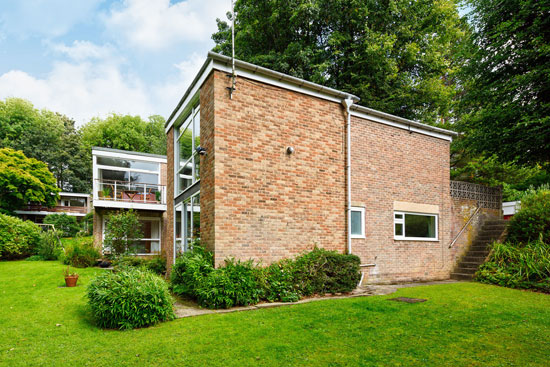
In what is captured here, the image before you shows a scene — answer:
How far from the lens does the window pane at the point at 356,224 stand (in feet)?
31.8

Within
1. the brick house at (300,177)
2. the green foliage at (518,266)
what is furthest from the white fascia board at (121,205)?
the green foliage at (518,266)

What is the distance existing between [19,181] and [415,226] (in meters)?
29.7

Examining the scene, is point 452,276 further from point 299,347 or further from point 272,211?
point 299,347

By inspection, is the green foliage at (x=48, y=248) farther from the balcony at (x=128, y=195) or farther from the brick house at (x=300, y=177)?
the brick house at (x=300, y=177)

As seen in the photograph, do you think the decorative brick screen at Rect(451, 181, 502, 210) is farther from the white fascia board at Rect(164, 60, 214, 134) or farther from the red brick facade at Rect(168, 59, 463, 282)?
the white fascia board at Rect(164, 60, 214, 134)

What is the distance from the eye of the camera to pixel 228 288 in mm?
6836

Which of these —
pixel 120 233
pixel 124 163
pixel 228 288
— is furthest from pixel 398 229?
pixel 124 163

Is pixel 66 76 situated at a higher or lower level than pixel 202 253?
higher

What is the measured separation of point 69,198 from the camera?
39.2 m

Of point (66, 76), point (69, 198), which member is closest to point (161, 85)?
point (66, 76)

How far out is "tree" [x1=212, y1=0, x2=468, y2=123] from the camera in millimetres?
16297

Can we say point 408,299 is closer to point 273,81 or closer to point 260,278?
point 260,278

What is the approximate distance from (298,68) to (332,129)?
27.4ft

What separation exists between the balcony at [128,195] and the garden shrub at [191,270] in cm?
993
